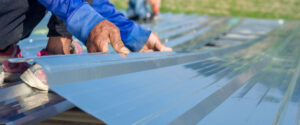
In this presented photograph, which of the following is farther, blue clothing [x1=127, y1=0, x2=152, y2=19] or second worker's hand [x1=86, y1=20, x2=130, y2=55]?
blue clothing [x1=127, y1=0, x2=152, y2=19]

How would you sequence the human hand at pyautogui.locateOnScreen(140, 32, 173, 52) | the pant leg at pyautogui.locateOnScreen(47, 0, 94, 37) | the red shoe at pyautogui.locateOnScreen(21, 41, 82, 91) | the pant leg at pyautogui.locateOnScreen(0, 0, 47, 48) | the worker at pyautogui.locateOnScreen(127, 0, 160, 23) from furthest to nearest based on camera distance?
1. the worker at pyautogui.locateOnScreen(127, 0, 160, 23)
2. the human hand at pyautogui.locateOnScreen(140, 32, 173, 52)
3. the pant leg at pyautogui.locateOnScreen(47, 0, 94, 37)
4. the pant leg at pyautogui.locateOnScreen(0, 0, 47, 48)
5. the red shoe at pyautogui.locateOnScreen(21, 41, 82, 91)

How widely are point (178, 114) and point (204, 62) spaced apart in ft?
2.92

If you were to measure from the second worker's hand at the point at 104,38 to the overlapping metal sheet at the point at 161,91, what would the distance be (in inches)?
3.3

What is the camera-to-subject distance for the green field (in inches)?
367

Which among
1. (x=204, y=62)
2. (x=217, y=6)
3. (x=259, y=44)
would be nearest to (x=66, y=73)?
(x=204, y=62)

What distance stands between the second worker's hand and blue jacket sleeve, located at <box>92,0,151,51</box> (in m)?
0.42

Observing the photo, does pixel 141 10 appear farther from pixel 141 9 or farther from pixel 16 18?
pixel 16 18

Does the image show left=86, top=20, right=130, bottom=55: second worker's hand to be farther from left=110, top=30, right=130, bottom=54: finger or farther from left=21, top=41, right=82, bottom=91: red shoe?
left=21, top=41, right=82, bottom=91: red shoe

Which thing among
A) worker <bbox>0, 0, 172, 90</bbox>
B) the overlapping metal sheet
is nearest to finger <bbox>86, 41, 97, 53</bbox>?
worker <bbox>0, 0, 172, 90</bbox>

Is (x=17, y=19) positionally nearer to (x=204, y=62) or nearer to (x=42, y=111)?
(x=42, y=111)

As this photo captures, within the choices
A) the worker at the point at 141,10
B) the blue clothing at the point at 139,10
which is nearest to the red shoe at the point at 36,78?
the worker at the point at 141,10

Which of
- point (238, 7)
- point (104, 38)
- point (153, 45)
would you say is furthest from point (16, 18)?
point (238, 7)

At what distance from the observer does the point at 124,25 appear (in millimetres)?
1986

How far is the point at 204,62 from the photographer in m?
2.05
